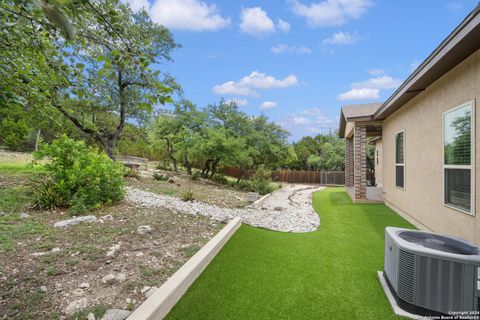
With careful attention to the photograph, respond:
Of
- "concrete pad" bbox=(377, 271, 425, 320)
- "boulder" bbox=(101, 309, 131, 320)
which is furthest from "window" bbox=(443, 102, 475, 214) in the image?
"boulder" bbox=(101, 309, 131, 320)

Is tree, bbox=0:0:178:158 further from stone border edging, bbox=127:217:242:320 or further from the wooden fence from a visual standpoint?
the wooden fence

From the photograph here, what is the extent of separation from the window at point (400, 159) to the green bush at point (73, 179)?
7.82 m

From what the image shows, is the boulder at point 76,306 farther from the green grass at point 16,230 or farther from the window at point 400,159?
the window at point 400,159

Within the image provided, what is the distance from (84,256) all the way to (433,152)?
20.8 feet

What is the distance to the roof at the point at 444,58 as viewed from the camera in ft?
10.2

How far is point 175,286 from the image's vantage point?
264 cm

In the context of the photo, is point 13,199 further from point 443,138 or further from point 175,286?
point 443,138

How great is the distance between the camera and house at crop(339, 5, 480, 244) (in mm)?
3631

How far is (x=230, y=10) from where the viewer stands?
755 centimetres

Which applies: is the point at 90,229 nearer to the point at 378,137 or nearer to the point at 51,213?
the point at 51,213

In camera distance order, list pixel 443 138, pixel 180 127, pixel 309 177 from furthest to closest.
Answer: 1. pixel 309 177
2. pixel 180 127
3. pixel 443 138

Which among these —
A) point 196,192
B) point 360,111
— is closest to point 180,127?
point 196,192

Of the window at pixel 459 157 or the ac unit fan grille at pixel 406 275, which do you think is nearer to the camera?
the ac unit fan grille at pixel 406 275

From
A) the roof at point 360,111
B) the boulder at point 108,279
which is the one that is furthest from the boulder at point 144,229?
the roof at point 360,111
